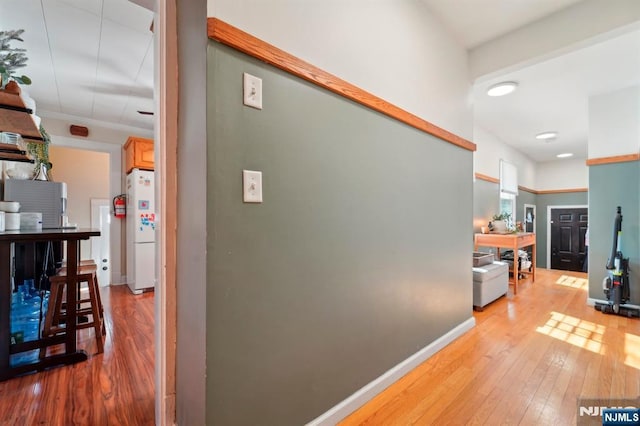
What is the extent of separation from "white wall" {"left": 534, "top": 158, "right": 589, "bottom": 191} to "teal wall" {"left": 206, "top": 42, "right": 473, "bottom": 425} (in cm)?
770

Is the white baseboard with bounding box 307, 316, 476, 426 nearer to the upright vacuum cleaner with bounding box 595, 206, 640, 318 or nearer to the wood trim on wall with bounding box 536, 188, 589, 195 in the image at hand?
the upright vacuum cleaner with bounding box 595, 206, 640, 318

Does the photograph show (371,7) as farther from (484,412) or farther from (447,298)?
(484,412)

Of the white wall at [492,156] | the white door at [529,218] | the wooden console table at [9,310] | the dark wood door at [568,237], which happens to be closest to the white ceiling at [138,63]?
the white wall at [492,156]

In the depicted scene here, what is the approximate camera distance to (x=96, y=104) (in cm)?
369

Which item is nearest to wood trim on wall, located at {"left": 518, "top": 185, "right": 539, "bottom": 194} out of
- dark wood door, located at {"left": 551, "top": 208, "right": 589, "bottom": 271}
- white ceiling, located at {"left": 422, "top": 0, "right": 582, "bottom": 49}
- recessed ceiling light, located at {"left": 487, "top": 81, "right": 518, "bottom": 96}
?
dark wood door, located at {"left": 551, "top": 208, "right": 589, "bottom": 271}

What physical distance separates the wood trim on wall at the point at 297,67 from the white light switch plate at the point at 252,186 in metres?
0.48

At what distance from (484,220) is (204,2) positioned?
5.25 metres

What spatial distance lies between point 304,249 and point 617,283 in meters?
3.99

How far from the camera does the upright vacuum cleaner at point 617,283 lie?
321 centimetres

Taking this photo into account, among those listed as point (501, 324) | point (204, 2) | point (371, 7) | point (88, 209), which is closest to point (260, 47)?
point (204, 2)

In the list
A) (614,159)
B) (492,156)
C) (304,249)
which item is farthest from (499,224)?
(304,249)

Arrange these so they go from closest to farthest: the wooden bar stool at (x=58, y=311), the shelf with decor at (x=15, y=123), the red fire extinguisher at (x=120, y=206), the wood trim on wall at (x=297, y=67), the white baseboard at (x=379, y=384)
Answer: the wood trim on wall at (x=297, y=67)
the white baseboard at (x=379, y=384)
the shelf with decor at (x=15, y=123)
the wooden bar stool at (x=58, y=311)
the red fire extinguisher at (x=120, y=206)

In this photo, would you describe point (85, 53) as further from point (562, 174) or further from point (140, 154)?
point (562, 174)

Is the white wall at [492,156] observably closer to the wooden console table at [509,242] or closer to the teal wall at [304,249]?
the wooden console table at [509,242]
